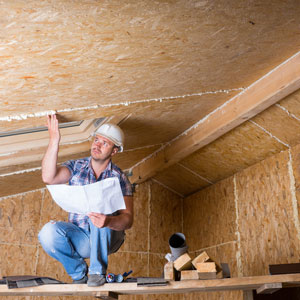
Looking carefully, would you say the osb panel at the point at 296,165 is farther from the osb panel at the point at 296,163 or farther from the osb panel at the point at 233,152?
the osb panel at the point at 233,152

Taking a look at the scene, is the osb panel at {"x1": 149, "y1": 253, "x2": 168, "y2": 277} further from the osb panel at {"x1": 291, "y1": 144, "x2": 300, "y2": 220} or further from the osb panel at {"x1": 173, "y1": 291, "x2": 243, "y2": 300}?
the osb panel at {"x1": 291, "y1": 144, "x2": 300, "y2": 220}

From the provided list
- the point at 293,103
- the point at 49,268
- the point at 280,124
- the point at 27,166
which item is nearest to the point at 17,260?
the point at 49,268

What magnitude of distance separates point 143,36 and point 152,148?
2630 mm

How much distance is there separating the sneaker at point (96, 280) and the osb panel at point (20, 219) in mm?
2048

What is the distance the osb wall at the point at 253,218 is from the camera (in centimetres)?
425

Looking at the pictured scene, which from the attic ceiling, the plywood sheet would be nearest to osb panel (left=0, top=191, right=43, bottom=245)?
the attic ceiling

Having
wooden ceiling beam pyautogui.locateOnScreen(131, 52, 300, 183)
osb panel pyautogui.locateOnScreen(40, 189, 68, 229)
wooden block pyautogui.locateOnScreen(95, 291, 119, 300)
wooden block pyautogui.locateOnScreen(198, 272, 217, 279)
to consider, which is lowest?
wooden block pyautogui.locateOnScreen(95, 291, 119, 300)

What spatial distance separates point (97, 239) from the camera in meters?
3.11

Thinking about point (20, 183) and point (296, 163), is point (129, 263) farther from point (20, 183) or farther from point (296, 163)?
point (296, 163)

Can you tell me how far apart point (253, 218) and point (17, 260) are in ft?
9.18

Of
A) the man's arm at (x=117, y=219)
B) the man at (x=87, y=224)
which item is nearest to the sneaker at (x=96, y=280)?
the man at (x=87, y=224)

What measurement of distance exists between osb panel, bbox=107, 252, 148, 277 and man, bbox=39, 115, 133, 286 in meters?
2.01

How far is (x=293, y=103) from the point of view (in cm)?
366

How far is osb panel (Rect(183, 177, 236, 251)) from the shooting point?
203 inches
